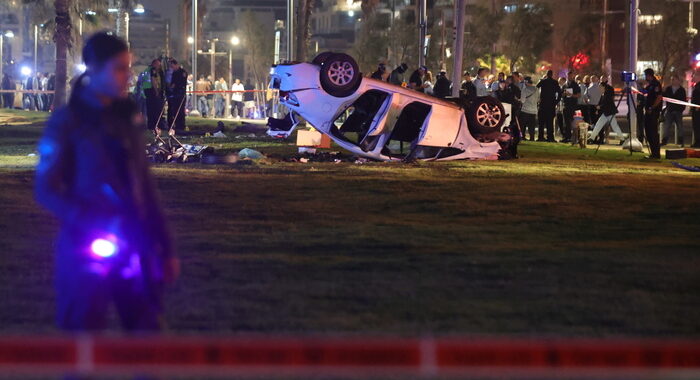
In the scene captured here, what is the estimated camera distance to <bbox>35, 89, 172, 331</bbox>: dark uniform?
486 cm

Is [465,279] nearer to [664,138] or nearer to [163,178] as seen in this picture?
[163,178]

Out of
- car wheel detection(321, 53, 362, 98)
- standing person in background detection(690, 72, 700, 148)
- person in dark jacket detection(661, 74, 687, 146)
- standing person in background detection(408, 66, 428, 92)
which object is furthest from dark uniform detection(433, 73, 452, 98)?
car wheel detection(321, 53, 362, 98)

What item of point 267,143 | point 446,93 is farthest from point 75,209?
point 446,93

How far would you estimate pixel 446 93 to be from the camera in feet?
102

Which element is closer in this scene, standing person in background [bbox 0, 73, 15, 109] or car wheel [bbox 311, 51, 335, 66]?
car wheel [bbox 311, 51, 335, 66]

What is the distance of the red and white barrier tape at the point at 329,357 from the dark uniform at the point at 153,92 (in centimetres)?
2402

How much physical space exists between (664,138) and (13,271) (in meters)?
23.4

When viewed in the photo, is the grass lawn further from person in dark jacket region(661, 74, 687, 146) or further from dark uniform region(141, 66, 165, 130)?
person in dark jacket region(661, 74, 687, 146)

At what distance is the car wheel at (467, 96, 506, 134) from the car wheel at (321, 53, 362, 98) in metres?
2.52

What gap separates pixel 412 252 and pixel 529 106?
72.8 ft

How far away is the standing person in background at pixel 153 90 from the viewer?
28188 mm

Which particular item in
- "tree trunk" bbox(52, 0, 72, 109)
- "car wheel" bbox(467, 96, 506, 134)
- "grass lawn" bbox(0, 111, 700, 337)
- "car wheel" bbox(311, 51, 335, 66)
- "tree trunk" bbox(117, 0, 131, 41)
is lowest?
"grass lawn" bbox(0, 111, 700, 337)

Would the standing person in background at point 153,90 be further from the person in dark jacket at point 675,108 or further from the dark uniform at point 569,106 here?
the person in dark jacket at point 675,108

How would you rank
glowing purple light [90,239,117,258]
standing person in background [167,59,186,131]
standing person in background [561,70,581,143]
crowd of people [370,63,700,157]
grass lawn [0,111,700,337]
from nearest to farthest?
glowing purple light [90,239,117,258], grass lawn [0,111,700,337], standing person in background [167,59,186,131], crowd of people [370,63,700,157], standing person in background [561,70,581,143]
